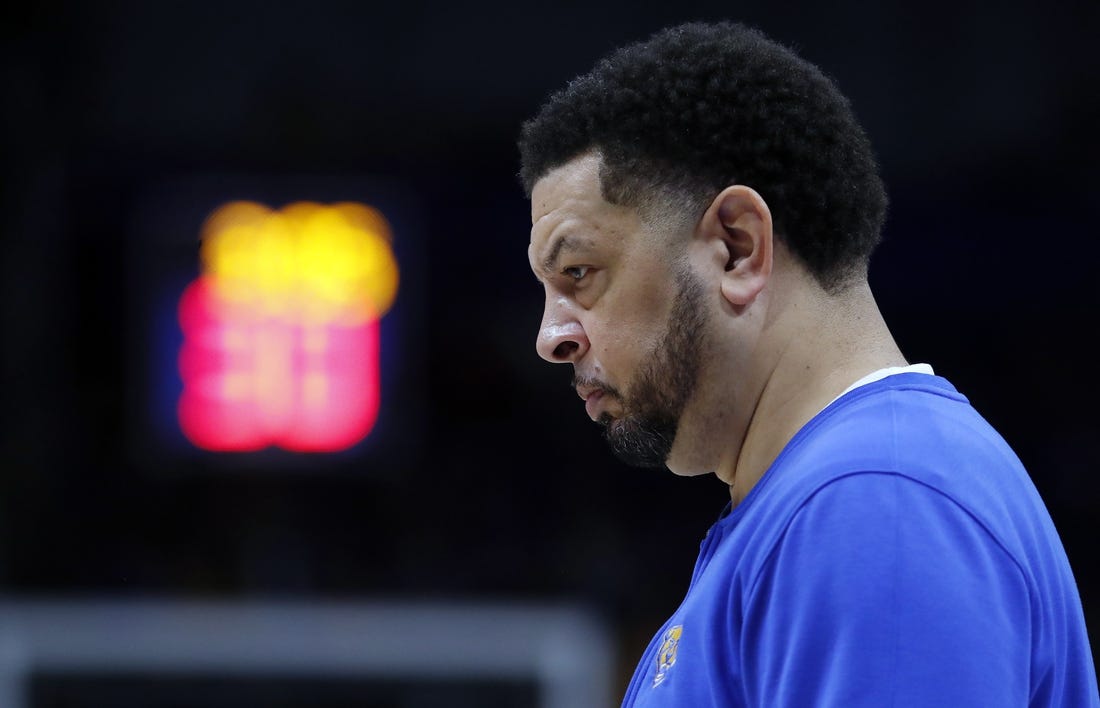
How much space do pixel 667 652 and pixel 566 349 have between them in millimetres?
302

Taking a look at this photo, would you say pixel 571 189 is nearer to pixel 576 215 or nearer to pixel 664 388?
pixel 576 215

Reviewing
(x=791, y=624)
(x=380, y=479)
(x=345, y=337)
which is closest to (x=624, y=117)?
(x=791, y=624)

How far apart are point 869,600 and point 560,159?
53 cm

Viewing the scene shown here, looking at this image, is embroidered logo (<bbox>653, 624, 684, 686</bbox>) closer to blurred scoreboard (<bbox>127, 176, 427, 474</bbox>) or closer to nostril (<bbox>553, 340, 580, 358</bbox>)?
nostril (<bbox>553, 340, 580, 358</bbox>)

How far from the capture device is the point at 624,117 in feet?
3.90

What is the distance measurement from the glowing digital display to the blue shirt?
406 cm

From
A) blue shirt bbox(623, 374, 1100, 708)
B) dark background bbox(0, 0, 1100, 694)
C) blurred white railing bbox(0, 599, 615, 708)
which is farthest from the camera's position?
dark background bbox(0, 0, 1100, 694)

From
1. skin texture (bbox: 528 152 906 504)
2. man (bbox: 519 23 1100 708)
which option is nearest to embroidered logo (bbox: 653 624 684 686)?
man (bbox: 519 23 1100 708)

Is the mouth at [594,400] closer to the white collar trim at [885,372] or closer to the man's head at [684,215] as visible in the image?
the man's head at [684,215]

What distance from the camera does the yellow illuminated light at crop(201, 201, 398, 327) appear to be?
16.3 ft

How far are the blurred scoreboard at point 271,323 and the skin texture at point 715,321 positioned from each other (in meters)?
3.88

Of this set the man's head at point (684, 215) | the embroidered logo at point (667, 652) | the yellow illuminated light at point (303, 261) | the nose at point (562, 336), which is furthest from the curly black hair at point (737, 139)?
the yellow illuminated light at point (303, 261)

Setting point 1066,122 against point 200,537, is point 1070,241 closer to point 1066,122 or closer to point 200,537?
point 1066,122

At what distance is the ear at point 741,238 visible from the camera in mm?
1117
